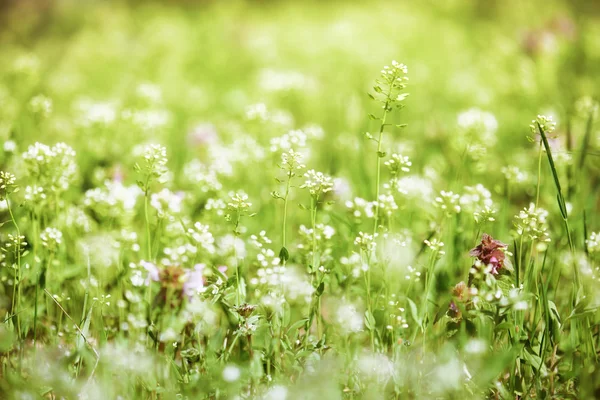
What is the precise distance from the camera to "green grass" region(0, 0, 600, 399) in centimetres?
144

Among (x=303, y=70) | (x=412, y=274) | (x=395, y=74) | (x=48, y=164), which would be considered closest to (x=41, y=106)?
(x=48, y=164)

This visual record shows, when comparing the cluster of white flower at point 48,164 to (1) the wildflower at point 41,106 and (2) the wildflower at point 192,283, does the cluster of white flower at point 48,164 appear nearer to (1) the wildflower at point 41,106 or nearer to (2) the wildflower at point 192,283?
(1) the wildflower at point 41,106

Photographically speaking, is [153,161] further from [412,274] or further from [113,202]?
[412,274]

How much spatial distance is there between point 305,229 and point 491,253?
53 cm

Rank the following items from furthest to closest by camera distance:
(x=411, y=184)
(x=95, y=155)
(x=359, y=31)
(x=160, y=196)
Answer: (x=359, y=31) → (x=95, y=155) → (x=411, y=184) → (x=160, y=196)

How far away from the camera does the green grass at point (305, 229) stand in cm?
144

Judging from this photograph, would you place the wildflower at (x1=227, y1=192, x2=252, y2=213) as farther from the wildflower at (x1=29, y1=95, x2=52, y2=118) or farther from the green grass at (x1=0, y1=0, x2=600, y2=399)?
the wildflower at (x1=29, y1=95, x2=52, y2=118)

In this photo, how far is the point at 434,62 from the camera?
16.1ft

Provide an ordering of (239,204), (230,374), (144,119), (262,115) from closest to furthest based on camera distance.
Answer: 1. (230,374)
2. (239,204)
3. (262,115)
4. (144,119)

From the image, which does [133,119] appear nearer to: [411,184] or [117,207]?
[117,207]

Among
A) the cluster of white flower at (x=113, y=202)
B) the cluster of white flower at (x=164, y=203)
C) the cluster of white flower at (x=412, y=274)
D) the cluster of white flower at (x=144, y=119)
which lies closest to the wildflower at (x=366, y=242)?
the cluster of white flower at (x=412, y=274)

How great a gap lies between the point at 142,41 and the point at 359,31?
2329mm

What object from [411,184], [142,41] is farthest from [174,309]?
[142,41]

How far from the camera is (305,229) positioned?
1600 mm
